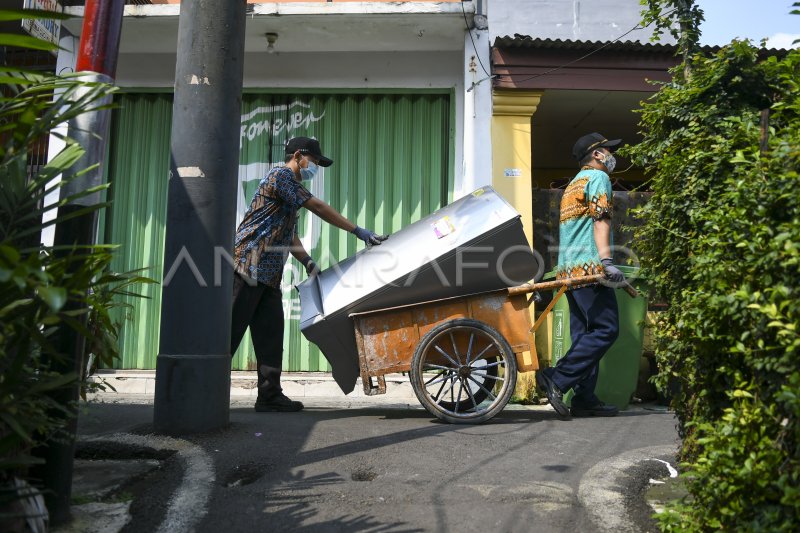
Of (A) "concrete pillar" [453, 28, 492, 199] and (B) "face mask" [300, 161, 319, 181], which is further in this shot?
(A) "concrete pillar" [453, 28, 492, 199]

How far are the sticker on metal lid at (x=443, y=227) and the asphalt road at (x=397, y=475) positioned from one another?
1277mm

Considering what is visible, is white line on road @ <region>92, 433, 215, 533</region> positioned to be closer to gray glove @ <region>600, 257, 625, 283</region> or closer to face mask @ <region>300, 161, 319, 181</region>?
face mask @ <region>300, 161, 319, 181</region>

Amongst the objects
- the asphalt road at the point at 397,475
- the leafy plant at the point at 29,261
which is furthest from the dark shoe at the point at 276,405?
the leafy plant at the point at 29,261

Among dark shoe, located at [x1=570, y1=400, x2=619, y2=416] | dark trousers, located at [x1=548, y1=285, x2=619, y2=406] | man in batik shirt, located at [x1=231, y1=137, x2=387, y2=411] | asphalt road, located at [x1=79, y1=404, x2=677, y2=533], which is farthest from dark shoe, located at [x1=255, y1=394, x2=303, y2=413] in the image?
dark shoe, located at [x1=570, y1=400, x2=619, y2=416]

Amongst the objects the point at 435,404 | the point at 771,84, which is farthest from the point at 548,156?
the point at 771,84

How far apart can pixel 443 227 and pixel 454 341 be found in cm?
78

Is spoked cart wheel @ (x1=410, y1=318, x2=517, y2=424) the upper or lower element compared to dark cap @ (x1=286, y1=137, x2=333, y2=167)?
lower

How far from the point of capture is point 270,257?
18.2ft

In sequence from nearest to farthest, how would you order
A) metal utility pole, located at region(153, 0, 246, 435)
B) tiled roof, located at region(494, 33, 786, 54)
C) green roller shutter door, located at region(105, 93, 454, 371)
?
metal utility pole, located at region(153, 0, 246, 435) < tiled roof, located at region(494, 33, 786, 54) < green roller shutter door, located at region(105, 93, 454, 371)

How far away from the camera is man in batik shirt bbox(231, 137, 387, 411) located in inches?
215

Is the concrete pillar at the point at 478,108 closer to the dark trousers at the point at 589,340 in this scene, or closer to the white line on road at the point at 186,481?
the dark trousers at the point at 589,340

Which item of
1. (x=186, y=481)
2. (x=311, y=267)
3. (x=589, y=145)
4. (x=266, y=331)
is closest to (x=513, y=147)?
(x=589, y=145)

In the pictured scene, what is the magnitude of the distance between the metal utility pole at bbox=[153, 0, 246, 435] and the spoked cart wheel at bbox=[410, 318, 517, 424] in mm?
1316

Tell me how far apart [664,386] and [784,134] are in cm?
110
